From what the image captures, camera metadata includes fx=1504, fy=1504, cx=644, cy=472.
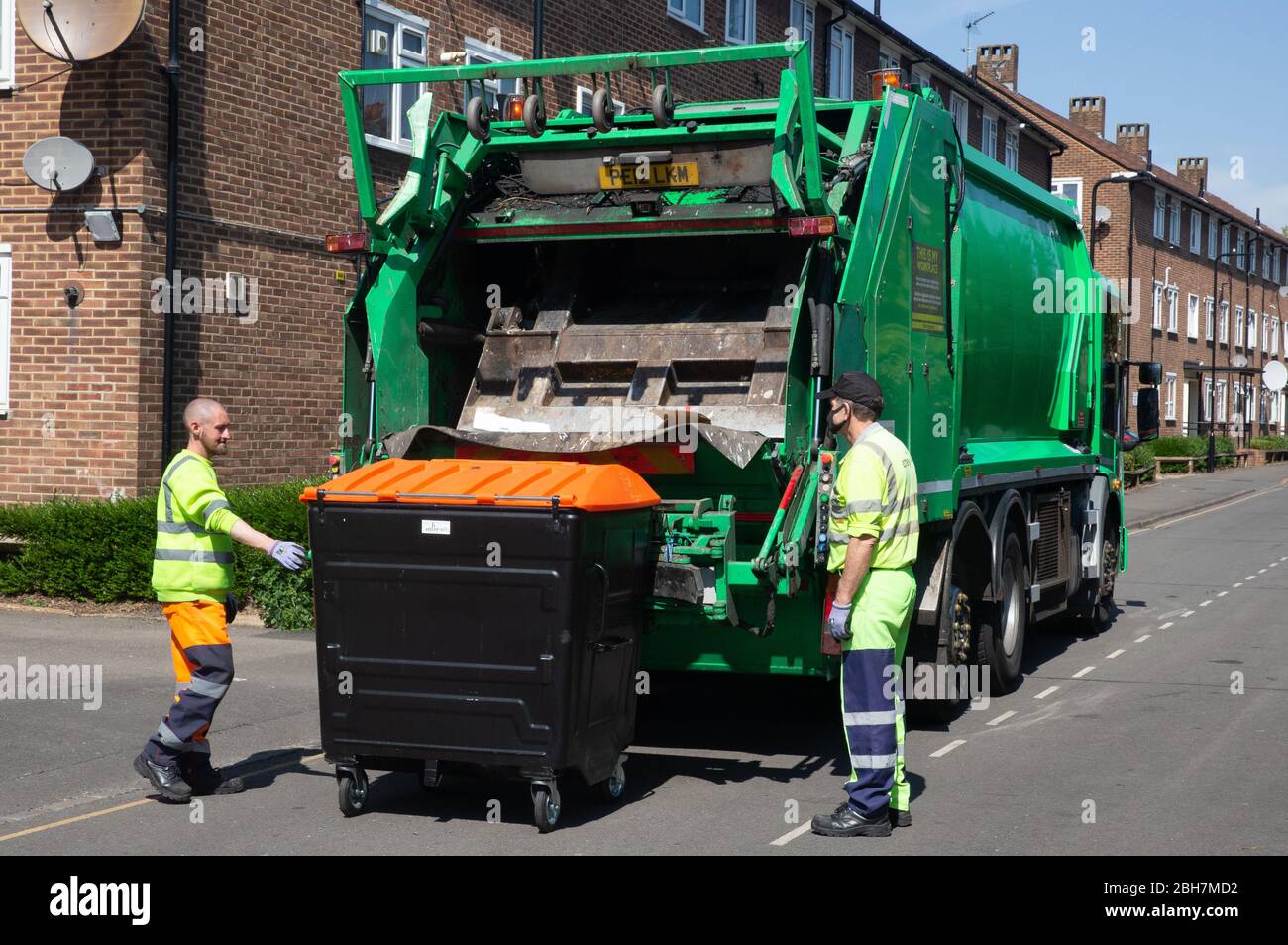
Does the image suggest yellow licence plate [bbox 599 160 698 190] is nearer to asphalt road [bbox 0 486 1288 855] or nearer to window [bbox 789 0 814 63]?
asphalt road [bbox 0 486 1288 855]

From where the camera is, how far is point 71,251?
11.6 m

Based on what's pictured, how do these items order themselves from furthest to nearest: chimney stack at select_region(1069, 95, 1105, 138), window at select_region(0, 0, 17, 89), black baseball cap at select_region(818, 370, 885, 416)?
chimney stack at select_region(1069, 95, 1105, 138) → window at select_region(0, 0, 17, 89) → black baseball cap at select_region(818, 370, 885, 416)

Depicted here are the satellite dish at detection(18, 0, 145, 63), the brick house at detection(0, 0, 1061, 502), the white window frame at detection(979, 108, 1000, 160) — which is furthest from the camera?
the white window frame at detection(979, 108, 1000, 160)

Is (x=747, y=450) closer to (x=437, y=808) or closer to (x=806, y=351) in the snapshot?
(x=806, y=351)

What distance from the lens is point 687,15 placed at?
19578mm

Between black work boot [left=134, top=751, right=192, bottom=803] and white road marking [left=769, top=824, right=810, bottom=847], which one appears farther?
black work boot [left=134, top=751, right=192, bottom=803]

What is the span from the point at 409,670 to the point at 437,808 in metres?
0.73

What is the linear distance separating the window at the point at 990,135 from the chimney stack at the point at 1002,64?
12.8m

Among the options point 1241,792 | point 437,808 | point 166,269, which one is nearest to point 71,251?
point 166,269

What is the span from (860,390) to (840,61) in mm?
19900

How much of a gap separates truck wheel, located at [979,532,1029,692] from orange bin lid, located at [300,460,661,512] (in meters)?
3.35

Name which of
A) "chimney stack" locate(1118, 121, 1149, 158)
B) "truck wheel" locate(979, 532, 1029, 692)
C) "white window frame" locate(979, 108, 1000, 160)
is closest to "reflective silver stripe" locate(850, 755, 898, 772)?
"truck wheel" locate(979, 532, 1029, 692)

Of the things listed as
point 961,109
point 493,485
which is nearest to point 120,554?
point 493,485

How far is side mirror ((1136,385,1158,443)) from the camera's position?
1246 cm
